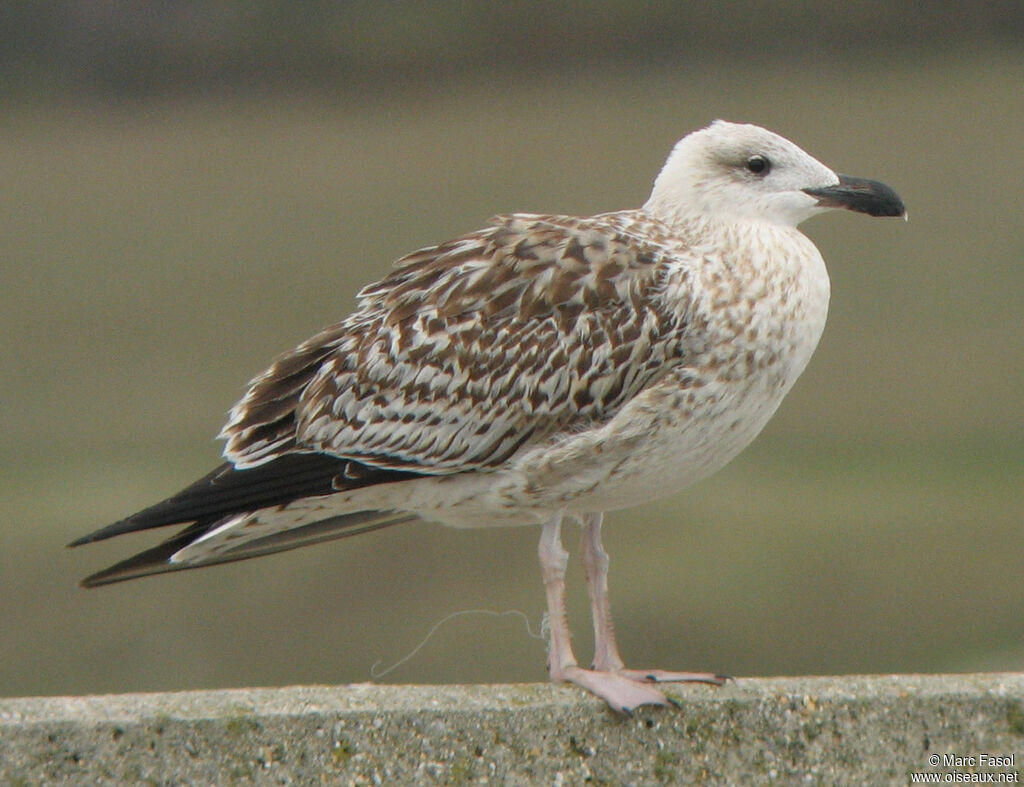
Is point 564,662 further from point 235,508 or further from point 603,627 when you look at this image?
point 235,508

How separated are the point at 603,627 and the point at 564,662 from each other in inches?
7.5

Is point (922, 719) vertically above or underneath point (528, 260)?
underneath

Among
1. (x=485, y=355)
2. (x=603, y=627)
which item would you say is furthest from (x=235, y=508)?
(x=603, y=627)

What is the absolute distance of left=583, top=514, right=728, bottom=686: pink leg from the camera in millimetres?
3145

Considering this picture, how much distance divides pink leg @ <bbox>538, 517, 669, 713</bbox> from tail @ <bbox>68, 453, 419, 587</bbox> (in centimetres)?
33

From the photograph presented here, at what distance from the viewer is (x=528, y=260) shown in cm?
315

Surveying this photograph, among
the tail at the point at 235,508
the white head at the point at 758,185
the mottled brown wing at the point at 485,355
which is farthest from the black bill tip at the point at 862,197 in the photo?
the tail at the point at 235,508

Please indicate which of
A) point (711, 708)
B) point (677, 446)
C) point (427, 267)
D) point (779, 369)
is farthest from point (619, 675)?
point (427, 267)

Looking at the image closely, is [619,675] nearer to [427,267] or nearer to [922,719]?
[922,719]

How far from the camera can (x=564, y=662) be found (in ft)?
10.3

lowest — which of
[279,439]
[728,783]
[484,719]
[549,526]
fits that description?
[728,783]

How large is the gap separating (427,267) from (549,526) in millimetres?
610

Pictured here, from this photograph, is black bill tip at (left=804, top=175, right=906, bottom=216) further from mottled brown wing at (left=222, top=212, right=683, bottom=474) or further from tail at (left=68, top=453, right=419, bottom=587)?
tail at (left=68, top=453, right=419, bottom=587)

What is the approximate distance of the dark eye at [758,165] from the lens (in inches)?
126
